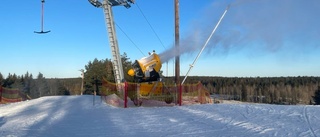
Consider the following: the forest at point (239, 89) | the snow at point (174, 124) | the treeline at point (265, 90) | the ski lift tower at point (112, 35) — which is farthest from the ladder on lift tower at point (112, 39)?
the treeline at point (265, 90)

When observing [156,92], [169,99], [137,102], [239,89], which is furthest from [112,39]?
[239,89]

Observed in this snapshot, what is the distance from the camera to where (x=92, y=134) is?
10477mm

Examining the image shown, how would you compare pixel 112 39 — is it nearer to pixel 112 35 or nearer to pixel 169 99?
pixel 112 35

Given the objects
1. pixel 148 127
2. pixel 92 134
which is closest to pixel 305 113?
pixel 148 127

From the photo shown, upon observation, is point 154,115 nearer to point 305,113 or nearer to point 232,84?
point 305,113

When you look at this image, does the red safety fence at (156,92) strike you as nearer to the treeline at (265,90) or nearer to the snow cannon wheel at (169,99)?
the snow cannon wheel at (169,99)

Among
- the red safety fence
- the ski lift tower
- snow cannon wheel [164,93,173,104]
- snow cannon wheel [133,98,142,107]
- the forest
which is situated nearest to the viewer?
snow cannon wheel [133,98,142,107]

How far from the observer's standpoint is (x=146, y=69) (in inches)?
799

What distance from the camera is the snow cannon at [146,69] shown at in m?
20.3

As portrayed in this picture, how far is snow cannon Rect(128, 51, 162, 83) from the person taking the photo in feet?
66.5

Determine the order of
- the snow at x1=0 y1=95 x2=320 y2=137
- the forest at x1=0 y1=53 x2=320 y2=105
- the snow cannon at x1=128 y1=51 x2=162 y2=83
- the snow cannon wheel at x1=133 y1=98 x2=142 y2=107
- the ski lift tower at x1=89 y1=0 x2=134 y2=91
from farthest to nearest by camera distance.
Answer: the forest at x1=0 y1=53 x2=320 y2=105 < the ski lift tower at x1=89 y1=0 x2=134 y2=91 < the snow cannon at x1=128 y1=51 x2=162 y2=83 < the snow cannon wheel at x1=133 y1=98 x2=142 y2=107 < the snow at x1=0 y1=95 x2=320 y2=137

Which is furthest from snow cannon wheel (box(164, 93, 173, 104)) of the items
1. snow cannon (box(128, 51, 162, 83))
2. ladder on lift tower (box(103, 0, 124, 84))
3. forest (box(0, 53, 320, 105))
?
forest (box(0, 53, 320, 105))

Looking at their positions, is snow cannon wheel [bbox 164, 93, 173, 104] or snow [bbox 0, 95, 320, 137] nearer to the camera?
snow [bbox 0, 95, 320, 137]

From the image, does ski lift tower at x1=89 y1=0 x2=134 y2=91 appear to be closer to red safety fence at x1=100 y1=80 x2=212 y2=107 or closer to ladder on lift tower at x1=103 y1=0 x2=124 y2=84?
ladder on lift tower at x1=103 y1=0 x2=124 y2=84
